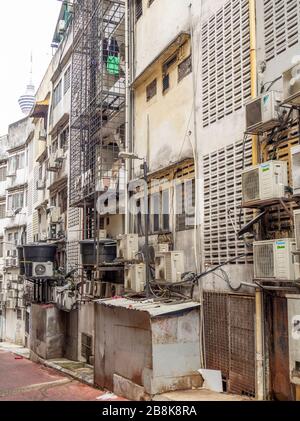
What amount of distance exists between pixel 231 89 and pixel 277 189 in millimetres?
3013

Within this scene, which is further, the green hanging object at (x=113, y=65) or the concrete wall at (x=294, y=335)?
the green hanging object at (x=113, y=65)

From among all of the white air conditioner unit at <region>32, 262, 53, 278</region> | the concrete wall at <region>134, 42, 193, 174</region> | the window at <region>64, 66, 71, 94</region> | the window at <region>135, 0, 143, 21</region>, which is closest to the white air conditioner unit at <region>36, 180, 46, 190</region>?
the window at <region>64, 66, 71, 94</region>

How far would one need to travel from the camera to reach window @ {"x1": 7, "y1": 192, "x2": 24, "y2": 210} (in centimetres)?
3306

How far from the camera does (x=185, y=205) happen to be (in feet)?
36.7

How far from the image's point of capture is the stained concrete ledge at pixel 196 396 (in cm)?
844

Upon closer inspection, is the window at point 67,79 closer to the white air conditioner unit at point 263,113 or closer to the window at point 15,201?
the window at point 15,201

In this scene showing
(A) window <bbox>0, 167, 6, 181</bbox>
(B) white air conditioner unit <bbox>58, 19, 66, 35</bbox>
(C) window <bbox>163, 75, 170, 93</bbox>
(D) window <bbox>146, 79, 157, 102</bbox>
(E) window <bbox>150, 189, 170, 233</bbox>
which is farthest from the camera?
(A) window <bbox>0, 167, 6, 181</bbox>

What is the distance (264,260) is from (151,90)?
7550 mm

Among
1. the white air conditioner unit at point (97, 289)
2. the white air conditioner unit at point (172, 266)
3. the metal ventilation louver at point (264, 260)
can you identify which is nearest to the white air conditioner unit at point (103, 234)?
the white air conditioner unit at point (97, 289)

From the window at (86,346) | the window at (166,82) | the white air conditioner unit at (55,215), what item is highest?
the window at (166,82)

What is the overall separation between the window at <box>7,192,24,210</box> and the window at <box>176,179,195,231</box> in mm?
23308

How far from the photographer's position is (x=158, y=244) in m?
11.6

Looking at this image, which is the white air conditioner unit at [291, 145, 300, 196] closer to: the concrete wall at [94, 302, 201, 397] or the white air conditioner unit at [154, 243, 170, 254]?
the concrete wall at [94, 302, 201, 397]

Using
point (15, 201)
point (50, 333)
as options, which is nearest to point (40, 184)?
point (15, 201)
